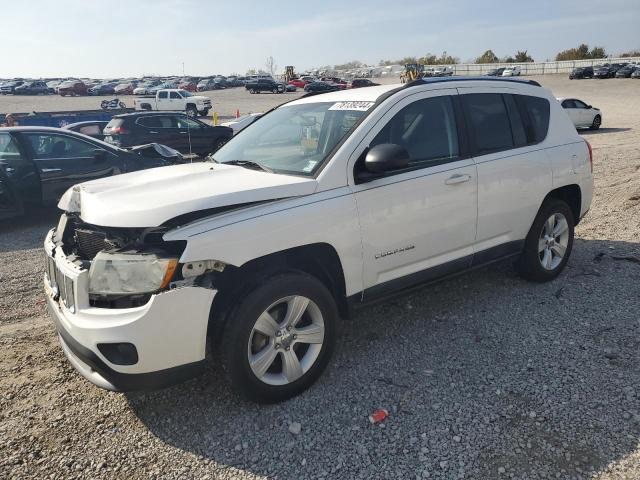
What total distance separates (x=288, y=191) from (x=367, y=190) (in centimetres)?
56

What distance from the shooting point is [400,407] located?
10.3 ft

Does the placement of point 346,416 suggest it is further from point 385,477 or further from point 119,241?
point 119,241

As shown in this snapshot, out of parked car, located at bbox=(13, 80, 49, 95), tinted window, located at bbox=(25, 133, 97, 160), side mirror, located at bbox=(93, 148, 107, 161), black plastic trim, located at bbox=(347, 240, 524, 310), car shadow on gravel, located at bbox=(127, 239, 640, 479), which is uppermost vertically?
parked car, located at bbox=(13, 80, 49, 95)

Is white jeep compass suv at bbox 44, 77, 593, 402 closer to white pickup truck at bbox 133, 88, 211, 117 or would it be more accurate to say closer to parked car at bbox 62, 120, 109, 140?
parked car at bbox 62, 120, 109, 140

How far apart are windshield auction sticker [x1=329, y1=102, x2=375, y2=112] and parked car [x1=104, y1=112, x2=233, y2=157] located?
9.60 m

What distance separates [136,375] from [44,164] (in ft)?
20.2

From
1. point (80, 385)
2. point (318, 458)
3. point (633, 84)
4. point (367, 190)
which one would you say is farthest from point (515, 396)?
point (633, 84)

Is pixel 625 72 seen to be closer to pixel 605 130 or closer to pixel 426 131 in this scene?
pixel 605 130

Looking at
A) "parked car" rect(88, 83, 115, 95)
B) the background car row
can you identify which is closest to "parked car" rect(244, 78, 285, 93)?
"parked car" rect(88, 83, 115, 95)

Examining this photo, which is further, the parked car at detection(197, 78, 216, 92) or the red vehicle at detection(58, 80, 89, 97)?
the parked car at detection(197, 78, 216, 92)

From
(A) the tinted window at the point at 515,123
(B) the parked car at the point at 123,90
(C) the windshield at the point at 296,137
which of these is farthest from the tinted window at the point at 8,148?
(B) the parked car at the point at 123,90

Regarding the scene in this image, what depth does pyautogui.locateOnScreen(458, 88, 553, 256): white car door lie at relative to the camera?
163 inches

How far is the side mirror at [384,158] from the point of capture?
323 cm

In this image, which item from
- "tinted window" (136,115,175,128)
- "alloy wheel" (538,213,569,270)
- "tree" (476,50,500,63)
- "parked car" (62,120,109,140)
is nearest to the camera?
"alloy wheel" (538,213,569,270)
